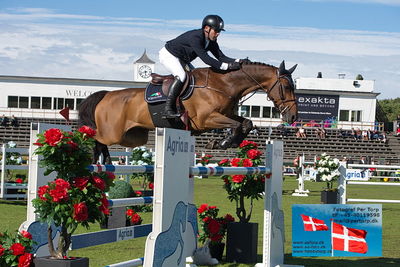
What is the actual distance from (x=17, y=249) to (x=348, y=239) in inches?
Result: 163

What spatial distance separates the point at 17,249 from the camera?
377 cm

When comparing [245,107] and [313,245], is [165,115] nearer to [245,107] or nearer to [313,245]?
[313,245]

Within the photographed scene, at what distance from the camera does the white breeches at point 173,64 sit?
7.61 meters

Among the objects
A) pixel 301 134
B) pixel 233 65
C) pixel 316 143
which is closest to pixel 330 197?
pixel 233 65

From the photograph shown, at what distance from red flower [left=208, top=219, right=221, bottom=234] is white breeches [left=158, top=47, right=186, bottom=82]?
5.60 ft

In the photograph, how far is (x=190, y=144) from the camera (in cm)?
502

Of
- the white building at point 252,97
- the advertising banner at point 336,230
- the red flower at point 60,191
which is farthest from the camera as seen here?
the white building at point 252,97

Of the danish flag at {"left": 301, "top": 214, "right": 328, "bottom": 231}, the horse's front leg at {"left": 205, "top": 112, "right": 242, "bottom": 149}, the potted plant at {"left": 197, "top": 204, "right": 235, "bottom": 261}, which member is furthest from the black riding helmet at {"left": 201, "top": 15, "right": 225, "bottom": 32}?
the danish flag at {"left": 301, "top": 214, "right": 328, "bottom": 231}

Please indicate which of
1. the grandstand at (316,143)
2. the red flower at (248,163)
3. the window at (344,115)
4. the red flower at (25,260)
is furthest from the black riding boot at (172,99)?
the window at (344,115)

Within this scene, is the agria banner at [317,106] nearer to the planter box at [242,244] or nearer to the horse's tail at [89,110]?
the horse's tail at [89,110]

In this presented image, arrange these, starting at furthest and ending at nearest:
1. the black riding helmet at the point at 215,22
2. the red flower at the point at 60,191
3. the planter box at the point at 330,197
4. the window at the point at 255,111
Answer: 1. the window at the point at 255,111
2. the planter box at the point at 330,197
3. the black riding helmet at the point at 215,22
4. the red flower at the point at 60,191

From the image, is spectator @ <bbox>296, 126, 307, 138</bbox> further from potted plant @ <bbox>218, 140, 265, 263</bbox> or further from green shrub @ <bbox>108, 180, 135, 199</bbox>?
potted plant @ <bbox>218, 140, 265, 263</bbox>

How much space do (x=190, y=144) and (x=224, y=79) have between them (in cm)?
276

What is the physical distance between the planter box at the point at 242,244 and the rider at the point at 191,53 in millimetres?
1550
